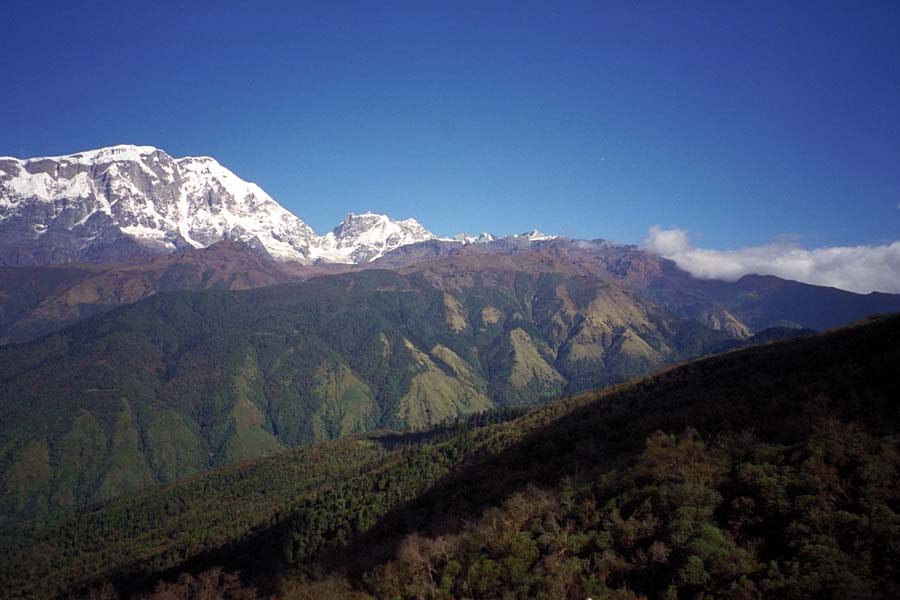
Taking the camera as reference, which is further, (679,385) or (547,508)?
(679,385)

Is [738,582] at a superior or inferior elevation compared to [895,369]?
inferior

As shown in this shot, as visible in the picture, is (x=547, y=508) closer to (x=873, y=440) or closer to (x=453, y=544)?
(x=453, y=544)

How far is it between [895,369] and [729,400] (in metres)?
16.0

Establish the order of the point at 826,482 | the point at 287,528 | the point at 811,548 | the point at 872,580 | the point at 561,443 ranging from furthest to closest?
1. the point at 287,528
2. the point at 561,443
3. the point at 826,482
4. the point at 811,548
5. the point at 872,580

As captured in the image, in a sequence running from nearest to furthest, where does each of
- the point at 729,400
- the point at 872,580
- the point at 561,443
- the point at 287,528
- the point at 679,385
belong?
1. the point at 872,580
2. the point at 729,400
3. the point at 561,443
4. the point at 679,385
5. the point at 287,528

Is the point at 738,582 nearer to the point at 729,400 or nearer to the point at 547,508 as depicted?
the point at 547,508

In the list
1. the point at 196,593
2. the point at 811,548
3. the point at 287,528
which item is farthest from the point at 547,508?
the point at 287,528

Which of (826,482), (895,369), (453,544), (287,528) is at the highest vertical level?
(895,369)

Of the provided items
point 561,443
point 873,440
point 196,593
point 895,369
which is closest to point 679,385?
point 561,443

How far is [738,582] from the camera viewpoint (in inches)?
1257

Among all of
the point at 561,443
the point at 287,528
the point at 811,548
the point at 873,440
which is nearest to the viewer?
the point at 811,548

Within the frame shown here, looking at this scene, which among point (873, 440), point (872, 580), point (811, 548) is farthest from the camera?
point (873, 440)

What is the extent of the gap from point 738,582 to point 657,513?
31.1 feet

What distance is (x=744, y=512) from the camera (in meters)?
38.7
